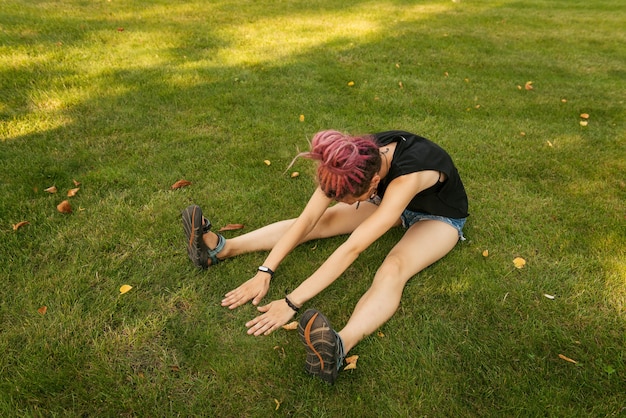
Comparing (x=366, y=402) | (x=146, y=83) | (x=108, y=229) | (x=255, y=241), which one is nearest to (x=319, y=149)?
(x=255, y=241)

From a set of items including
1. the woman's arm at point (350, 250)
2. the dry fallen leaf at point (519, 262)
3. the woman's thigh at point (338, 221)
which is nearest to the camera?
the woman's arm at point (350, 250)

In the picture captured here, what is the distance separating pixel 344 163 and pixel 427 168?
595mm

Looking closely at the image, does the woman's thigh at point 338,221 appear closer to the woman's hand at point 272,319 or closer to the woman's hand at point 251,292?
the woman's hand at point 251,292

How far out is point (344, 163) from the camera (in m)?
2.09

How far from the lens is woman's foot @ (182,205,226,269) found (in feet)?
8.61

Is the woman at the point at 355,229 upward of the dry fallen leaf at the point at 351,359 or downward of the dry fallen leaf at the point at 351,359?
upward

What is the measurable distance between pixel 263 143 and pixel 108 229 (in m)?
1.73

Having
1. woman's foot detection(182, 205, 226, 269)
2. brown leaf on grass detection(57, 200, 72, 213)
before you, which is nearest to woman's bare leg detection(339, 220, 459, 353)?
woman's foot detection(182, 205, 226, 269)

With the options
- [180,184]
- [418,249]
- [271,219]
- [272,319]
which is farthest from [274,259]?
[180,184]

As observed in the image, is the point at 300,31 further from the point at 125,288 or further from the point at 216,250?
the point at 125,288

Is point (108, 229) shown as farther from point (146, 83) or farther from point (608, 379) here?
point (608, 379)

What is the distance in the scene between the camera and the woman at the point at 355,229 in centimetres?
211

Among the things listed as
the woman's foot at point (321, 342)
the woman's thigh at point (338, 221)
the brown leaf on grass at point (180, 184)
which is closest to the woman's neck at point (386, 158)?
the woman's thigh at point (338, 221)

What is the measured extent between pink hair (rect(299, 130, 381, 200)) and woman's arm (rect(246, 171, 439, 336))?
0.18 metres
